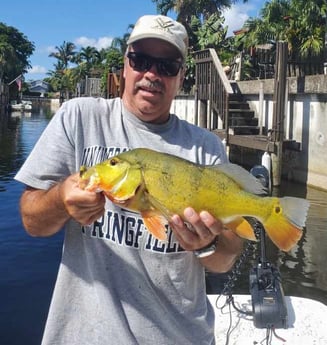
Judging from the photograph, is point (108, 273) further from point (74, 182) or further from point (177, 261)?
point (74, 182)

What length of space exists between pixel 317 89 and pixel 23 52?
99113 mm

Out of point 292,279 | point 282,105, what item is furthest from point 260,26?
point 292,279

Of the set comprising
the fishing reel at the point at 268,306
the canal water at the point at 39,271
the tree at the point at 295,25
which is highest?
the tree at the point at 295,25

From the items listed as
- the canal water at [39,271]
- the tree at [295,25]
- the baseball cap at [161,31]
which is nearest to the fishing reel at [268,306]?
the baseball cap at [161,31]

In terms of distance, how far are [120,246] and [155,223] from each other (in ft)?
0.95

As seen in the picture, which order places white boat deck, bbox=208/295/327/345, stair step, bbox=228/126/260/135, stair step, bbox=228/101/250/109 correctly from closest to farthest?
white boat deck, bbox=208/295/327/345 → stair step, bbox=228/126/260/135 → stair step, bbox=228/101/250/109

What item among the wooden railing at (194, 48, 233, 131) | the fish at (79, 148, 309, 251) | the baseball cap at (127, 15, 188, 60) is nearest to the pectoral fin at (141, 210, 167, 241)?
the fish at (79, 148, 309, 251)

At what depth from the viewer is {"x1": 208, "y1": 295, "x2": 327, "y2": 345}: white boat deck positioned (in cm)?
405

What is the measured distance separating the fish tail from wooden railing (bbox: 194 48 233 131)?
1433 centimetres

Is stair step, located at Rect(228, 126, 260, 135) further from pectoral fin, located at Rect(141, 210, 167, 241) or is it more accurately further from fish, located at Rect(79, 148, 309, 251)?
pectoral fin, located at Rect(141, 210, 167, 241)

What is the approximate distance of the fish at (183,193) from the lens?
6.68 ft

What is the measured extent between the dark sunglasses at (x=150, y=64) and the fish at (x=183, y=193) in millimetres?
522

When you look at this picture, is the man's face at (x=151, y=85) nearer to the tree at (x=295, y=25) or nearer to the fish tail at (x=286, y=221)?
the fish tail at (x=286, y=221)

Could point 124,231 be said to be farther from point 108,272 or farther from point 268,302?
point 268,302
